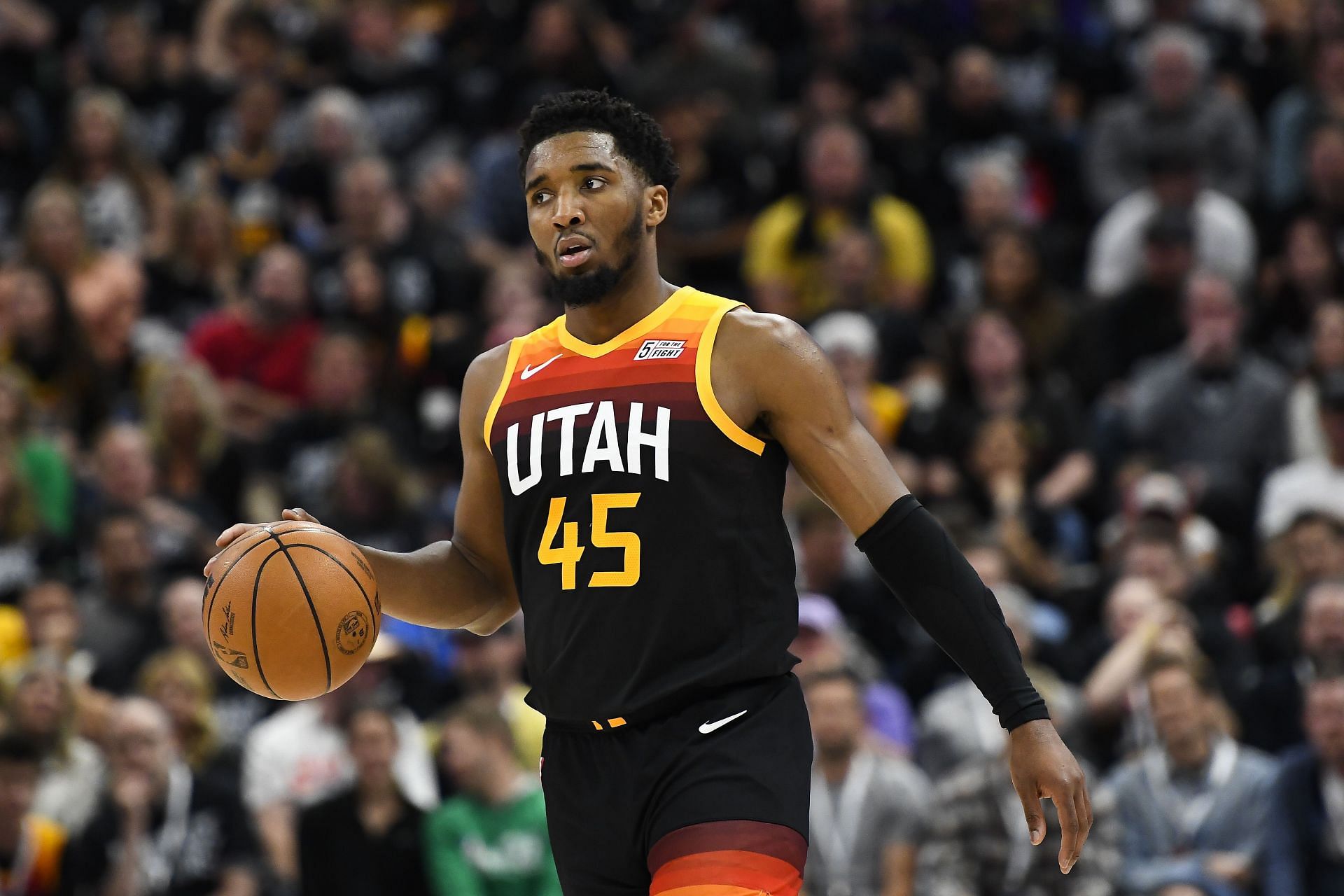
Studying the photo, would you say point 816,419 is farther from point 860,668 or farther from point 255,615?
point 860,668

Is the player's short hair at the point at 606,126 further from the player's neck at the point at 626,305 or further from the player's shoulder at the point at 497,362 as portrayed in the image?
the player's shoulder at the point at 497,362

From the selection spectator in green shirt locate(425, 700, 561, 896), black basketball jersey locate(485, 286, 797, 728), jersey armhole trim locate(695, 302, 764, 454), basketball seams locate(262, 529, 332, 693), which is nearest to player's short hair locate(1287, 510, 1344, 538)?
spectator in green shirt locate(425, 700, 561, 896)

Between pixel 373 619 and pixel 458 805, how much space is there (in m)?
4.01

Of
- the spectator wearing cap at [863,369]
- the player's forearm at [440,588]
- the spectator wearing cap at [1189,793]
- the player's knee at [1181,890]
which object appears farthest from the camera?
the spectator wearing cap at [863,369]

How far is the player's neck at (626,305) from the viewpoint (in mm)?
4492

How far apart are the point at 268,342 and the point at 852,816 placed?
549 cm

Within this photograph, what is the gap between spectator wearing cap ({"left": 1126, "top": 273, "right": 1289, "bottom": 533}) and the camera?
10.4 m

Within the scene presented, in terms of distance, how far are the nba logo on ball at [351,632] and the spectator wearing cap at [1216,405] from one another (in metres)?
6.76

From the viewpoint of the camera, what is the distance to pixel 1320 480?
970cm

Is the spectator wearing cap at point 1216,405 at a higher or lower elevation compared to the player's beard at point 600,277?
higher

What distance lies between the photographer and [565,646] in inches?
169

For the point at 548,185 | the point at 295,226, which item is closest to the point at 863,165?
the point at 295,226

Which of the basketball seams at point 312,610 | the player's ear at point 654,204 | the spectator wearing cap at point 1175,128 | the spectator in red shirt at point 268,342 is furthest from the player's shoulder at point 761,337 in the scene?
the spectator wearing cap at point 1175,128

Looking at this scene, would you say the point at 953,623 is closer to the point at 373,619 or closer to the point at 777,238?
the point at 373,619
